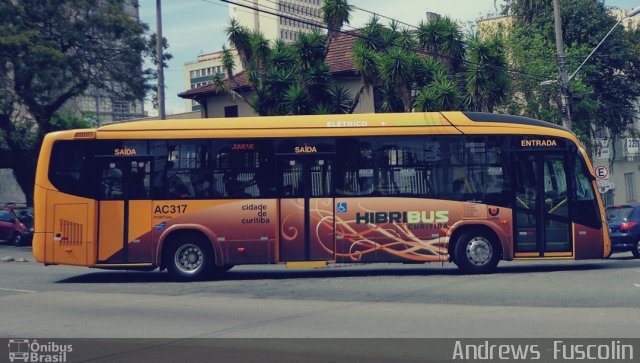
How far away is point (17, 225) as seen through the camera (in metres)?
33.1

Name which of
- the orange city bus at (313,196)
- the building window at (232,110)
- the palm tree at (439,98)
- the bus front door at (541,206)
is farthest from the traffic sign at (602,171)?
the building window at (232,110)

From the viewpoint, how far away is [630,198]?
50.5m

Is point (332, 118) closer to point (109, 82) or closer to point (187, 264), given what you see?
point (187, 264)

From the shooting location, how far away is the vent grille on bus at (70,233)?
16.5 meters

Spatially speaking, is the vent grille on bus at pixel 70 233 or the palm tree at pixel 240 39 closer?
the vent grille on bus at pixel 70 233

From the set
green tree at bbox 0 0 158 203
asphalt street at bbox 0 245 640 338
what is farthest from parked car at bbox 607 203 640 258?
green tree at bbox 0 0 158 203

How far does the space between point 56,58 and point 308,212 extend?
17.7 meters

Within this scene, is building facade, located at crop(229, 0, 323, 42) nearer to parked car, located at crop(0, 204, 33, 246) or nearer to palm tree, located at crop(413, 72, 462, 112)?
parked car, located at crop(0, 204, 33, 246)

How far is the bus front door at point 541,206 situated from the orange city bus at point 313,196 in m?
0.02

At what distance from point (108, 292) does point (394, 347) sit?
25.7 feet

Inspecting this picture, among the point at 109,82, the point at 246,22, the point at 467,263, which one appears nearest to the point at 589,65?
the point at 109,82

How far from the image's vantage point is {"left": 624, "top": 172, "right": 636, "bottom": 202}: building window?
50094 millimetres

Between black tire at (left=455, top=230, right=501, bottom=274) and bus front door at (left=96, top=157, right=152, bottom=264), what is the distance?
253 inches

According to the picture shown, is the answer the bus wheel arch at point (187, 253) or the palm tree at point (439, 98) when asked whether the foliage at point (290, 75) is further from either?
the bus wheel arch at point (187, 253)
